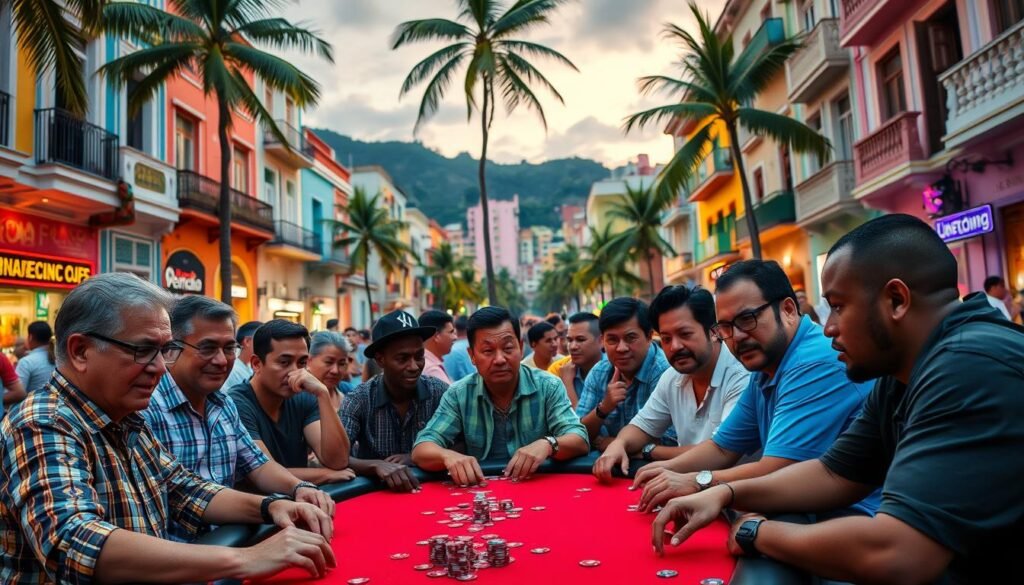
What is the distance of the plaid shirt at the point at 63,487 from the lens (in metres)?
1.88

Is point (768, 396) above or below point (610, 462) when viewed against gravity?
above

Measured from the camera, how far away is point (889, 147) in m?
13.9

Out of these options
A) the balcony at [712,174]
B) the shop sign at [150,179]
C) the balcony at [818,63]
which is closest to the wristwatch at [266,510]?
the shop sign at [150,179]

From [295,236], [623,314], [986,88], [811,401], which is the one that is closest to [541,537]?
[811,401]

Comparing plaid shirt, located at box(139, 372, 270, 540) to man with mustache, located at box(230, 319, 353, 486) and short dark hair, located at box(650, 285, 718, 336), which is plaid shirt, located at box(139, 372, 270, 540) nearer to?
man with mustache, located at box(230, 319, 353, 486)

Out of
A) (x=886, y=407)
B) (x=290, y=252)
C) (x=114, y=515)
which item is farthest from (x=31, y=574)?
(x=290, y=252)

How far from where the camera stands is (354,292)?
37844 mm

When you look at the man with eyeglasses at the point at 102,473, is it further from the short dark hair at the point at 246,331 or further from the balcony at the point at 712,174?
the balcony at the point at 712,174

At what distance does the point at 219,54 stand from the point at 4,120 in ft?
13.1

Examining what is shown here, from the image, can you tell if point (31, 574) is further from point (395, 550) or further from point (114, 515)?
point (395, 550)

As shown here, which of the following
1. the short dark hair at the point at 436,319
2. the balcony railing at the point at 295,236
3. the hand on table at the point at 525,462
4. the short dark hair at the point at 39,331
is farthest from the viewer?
the balcony railing at the point at 295,236

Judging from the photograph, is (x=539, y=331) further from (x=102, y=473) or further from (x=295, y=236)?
(x=295, y=236)

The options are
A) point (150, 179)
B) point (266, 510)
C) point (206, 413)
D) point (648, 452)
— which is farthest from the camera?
point (150, 179)

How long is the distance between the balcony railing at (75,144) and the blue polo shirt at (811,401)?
45.9 feet
